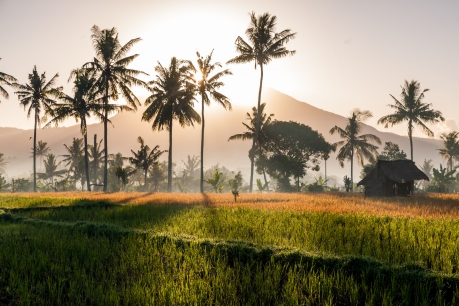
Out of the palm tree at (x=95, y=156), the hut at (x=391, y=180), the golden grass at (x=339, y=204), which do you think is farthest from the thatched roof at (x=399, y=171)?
the palm tree at (x=95, y=156)

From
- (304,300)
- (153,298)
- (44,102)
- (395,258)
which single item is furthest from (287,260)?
Result: (44,102)

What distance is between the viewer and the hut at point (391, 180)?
2709 cm

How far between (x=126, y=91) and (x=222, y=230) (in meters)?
23.7

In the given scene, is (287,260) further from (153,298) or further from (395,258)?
(153,298)

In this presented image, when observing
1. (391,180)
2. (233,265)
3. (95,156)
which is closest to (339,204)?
(391,180)

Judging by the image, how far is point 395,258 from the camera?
21.7 ft

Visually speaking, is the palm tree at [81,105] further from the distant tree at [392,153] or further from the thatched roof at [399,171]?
the distant tree at [392,153]

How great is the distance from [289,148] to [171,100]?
22.5 metres

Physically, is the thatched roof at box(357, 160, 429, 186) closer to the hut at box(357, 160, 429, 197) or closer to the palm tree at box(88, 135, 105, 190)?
the hut at box(357, 160, 429, 197)

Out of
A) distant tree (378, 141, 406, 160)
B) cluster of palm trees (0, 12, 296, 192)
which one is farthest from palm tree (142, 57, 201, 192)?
distant tree (378, 141, 406, 160)

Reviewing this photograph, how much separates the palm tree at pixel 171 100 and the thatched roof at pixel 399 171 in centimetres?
1677

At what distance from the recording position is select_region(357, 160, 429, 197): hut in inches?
1067

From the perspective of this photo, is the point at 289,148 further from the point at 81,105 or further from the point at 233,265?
the point at 233,265

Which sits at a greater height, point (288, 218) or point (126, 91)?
point (126, 91)
